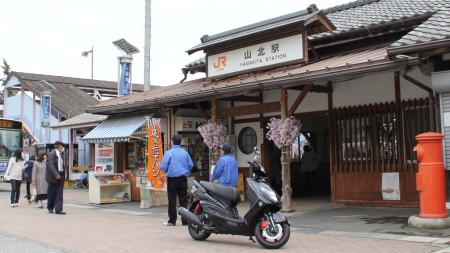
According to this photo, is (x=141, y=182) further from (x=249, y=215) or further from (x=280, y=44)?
(x=249, y=215)

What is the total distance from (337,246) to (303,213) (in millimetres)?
3891

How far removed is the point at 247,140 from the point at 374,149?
13.9 ft

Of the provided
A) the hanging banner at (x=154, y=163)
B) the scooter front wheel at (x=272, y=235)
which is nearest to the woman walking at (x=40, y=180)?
the hanging banner at (x=154, y=163)

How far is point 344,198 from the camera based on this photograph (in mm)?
11992

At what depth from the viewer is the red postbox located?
7.91 meters

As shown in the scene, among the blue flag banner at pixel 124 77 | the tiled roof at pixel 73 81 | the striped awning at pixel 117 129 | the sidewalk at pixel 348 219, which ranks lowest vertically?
the sidewalk at pixel 348 219

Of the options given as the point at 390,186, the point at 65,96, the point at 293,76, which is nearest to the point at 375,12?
the point at 293,76

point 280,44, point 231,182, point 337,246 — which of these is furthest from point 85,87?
point 337,246

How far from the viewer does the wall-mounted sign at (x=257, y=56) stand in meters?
11.6

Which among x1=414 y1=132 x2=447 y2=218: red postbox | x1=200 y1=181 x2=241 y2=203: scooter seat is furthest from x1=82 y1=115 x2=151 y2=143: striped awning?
x1=414 y1=132 x2=447 y2=218: red postbox

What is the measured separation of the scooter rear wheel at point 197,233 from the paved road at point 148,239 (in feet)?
0.31

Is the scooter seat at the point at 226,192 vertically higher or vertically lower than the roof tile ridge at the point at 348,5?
lower

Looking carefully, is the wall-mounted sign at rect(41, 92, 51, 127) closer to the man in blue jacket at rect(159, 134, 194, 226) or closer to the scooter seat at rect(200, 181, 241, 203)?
the man in blue jacket at rect(159, 134, 194, 226)

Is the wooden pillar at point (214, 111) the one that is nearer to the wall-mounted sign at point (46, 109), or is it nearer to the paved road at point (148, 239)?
the paved road at point (148, 239)
